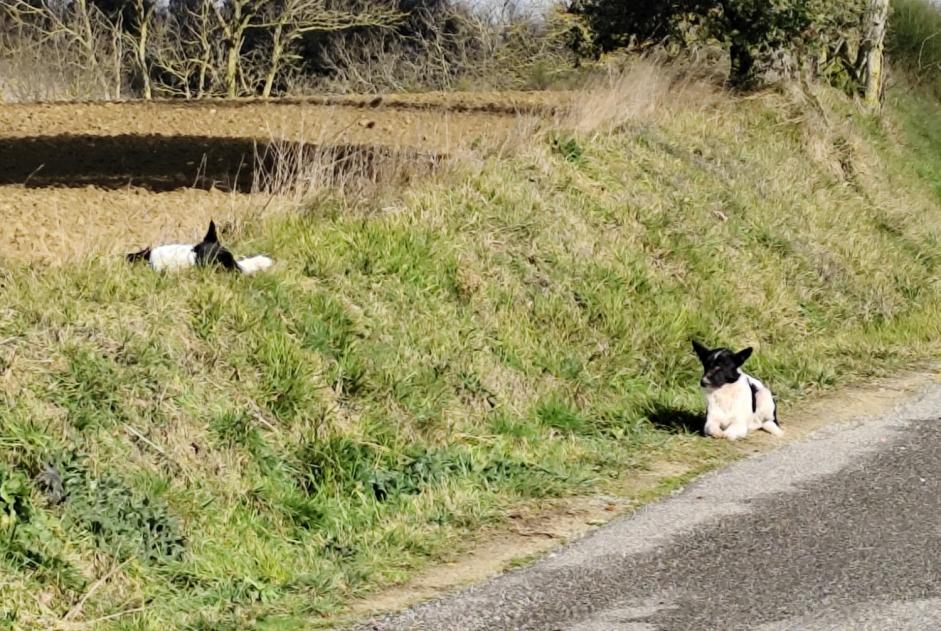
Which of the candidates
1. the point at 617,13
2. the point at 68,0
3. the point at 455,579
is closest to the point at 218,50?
the point at 68,0

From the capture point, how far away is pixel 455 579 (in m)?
7.15

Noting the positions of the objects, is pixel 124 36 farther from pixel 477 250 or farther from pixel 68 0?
pixel 477 250

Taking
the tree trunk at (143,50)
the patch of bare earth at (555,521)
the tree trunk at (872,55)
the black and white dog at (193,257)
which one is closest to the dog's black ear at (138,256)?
the black and white dog at (193,257)

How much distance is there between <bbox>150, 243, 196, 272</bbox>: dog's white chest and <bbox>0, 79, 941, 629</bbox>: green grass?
19 centimetres

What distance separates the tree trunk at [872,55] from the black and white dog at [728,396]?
14701mm

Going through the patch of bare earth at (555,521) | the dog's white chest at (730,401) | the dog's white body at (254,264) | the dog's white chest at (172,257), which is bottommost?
the patch of bare earth at (555,521)

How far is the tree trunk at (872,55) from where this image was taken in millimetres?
23484

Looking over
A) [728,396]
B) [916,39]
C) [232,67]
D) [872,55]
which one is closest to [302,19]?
[232,67]

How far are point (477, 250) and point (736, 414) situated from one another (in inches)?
114

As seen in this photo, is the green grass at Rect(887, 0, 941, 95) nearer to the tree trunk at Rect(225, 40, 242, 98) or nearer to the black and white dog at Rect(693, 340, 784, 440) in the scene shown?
the tree trunk at Rect(225, 40, 242, 98)

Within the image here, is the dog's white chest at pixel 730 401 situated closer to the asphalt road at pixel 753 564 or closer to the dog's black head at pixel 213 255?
the asphalt road at pixel 753 564

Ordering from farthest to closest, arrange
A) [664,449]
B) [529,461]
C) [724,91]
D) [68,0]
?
1. [68,0]
2. [724,91]
3. [664,449]
4. [529,461]

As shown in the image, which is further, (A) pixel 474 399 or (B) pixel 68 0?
(B) pixel 68 0

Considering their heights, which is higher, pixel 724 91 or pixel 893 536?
pixel 724 91
